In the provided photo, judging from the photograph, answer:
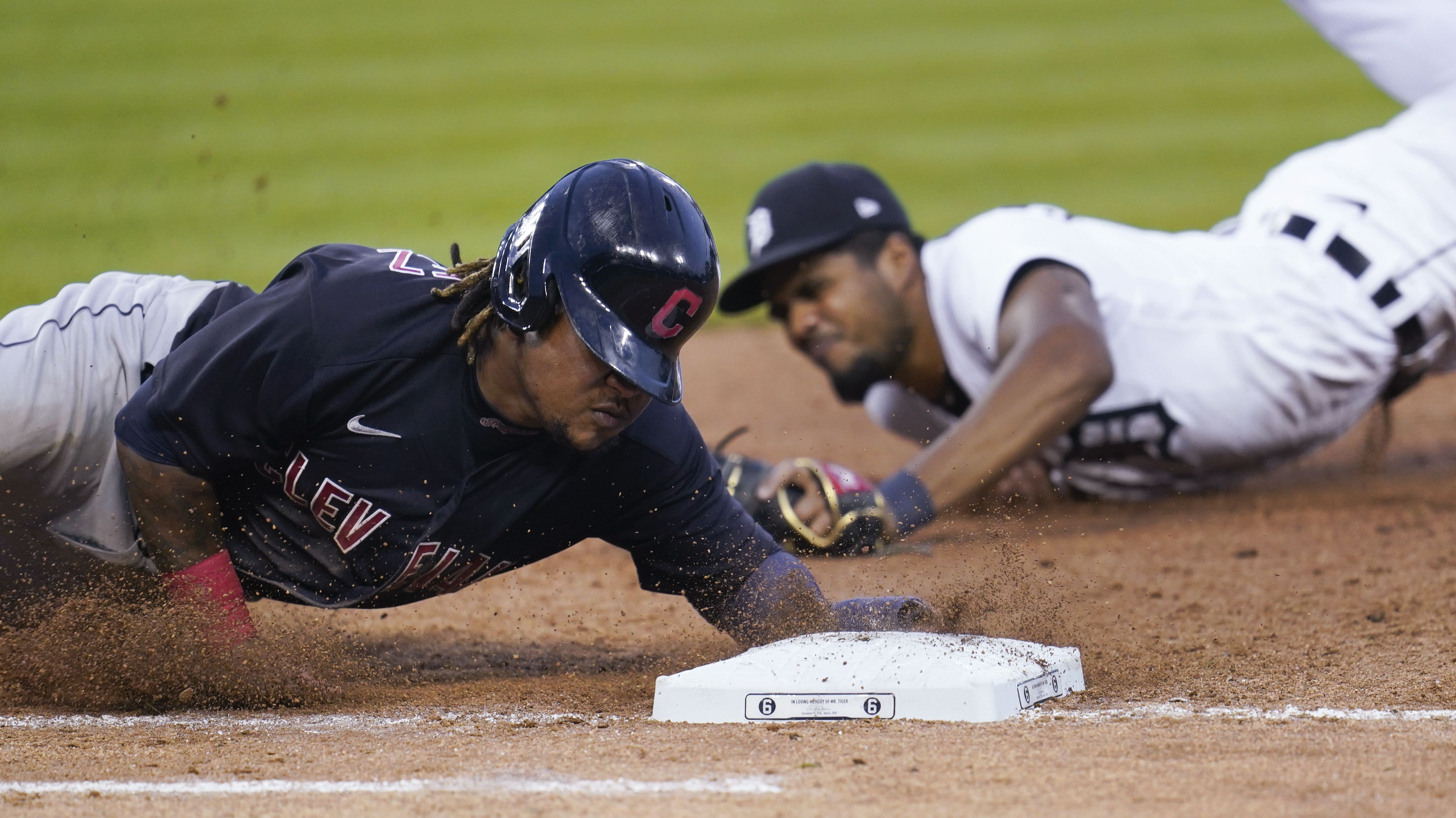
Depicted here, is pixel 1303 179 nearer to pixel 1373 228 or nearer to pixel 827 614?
pixel 1373 228

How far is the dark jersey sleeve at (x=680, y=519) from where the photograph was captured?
2.88 meters

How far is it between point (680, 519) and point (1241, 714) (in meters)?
1.10

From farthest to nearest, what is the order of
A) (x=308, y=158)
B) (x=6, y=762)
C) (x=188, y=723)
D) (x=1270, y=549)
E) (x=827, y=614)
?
(x=308, y=158), (x=1270, y=549), (x=827, y=614), (x=188, y=723), (x=6, y=762)

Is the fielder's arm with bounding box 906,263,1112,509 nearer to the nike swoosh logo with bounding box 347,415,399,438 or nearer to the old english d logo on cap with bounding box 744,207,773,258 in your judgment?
the old english d logo on cap with bounding box 744,207,773,258

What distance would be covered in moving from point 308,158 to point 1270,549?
463 inches

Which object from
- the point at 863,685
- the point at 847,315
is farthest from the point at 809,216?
the point at 863,685

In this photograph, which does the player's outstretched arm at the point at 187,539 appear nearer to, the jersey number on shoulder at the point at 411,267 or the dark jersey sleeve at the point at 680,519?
Answer: the jersey number on shoulder at the point at 411,267

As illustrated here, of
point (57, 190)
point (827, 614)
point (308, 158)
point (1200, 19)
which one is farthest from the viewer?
point (1200, 19)

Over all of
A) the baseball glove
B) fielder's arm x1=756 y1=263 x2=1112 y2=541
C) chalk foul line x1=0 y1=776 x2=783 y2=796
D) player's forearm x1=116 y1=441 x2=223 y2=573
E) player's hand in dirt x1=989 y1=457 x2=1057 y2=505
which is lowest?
player's hand in dirt x1=989 y1=457 x2=1057 y2=505

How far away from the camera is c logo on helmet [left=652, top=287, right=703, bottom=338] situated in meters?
2.62

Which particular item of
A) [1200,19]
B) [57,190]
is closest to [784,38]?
[1200,19]

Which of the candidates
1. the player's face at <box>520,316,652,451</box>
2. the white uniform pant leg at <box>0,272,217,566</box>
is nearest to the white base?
the player's face at <box>520,316,652,451</box>

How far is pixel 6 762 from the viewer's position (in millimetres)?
2441

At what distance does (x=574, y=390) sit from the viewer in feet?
8.66
